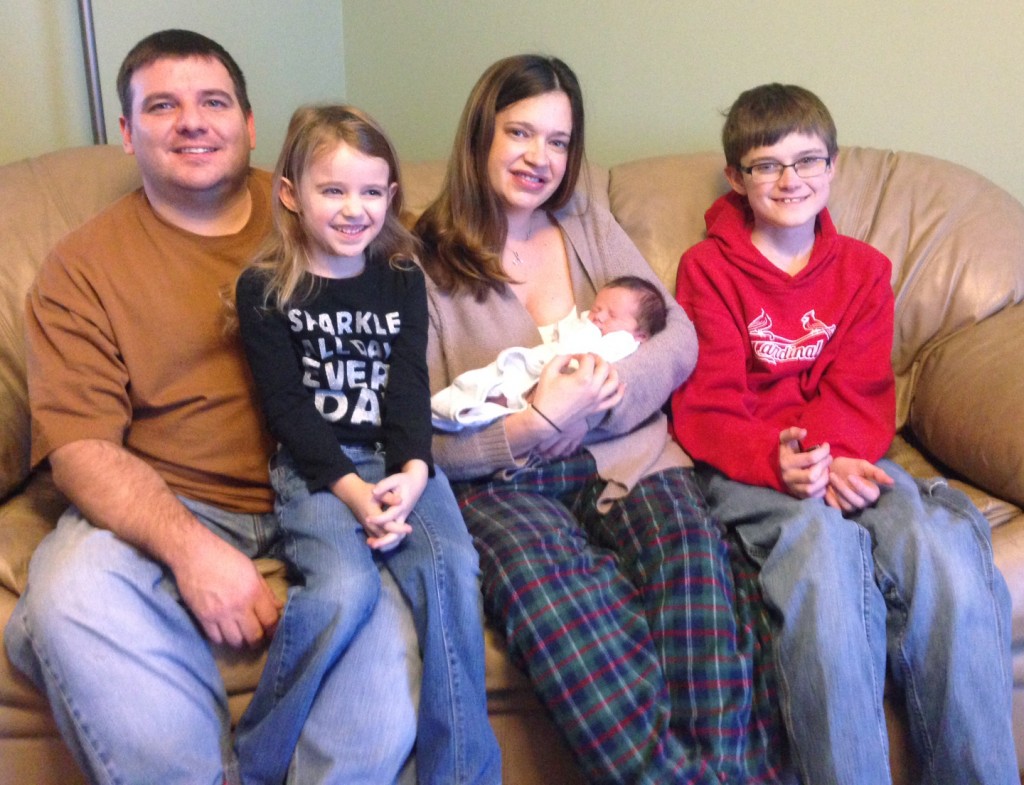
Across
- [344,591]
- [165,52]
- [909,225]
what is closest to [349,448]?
[344,591]

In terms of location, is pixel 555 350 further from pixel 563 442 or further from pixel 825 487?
pixel 825 487

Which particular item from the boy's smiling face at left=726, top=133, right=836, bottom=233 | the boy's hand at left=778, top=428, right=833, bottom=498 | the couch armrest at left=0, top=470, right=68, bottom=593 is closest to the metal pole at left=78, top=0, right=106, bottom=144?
the couch armrest at left=0, top=470, right=68, bottom=593

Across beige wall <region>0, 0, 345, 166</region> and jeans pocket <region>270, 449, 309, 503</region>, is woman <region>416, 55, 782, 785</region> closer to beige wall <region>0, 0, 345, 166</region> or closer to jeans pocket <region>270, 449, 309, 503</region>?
jeans pocket <region>270, 449, 309, 503</region>

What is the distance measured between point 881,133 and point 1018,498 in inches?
41.7

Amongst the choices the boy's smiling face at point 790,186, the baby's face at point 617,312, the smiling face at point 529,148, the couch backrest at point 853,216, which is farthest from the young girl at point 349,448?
the boy's smiling face at point 790,186

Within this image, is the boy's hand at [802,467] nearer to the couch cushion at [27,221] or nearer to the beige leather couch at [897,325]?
the beige leather couch at [897,325]

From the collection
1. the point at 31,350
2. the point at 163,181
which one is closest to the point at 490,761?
the point at 31,350

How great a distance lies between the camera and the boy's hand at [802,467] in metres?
1.50

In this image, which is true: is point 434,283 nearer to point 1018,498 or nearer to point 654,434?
point 654,434

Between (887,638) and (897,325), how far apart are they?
0.80 meters

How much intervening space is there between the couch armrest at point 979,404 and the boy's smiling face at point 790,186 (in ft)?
1.37

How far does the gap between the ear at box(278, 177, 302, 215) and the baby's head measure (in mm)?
569

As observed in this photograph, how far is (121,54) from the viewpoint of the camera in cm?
237

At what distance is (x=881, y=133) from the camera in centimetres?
225
